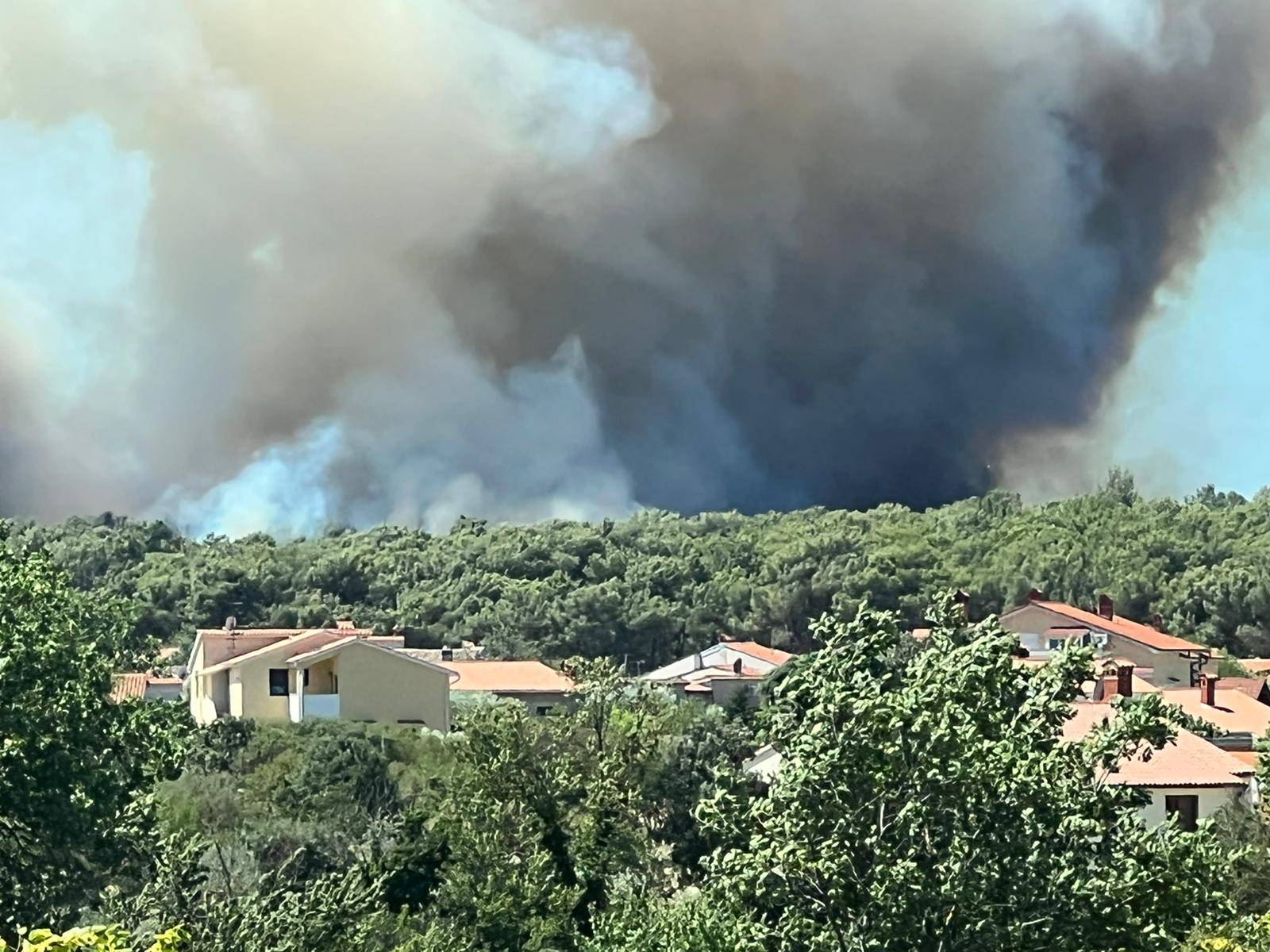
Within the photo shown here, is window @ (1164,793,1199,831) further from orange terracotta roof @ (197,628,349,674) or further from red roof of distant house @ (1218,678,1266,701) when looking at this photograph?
orange terracotta roof @ (197,628,349,674)

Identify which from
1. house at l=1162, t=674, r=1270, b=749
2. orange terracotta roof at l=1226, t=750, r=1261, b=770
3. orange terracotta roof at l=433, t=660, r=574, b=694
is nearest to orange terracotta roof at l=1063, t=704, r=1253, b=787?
orange terracotta roof at l=1226, t=750, r=1261, b=770

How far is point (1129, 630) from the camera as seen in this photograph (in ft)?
222

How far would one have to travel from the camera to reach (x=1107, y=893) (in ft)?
39.4

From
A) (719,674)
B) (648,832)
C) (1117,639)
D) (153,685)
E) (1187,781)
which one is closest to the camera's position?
(1187,781)

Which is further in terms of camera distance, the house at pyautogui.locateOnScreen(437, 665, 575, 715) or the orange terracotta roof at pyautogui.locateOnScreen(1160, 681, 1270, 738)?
the house at pyautogui.locateOnScreen(437, 665, 575, 715)

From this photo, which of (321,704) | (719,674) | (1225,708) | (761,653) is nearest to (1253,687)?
(1225,708)

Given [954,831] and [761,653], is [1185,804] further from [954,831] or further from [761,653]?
→ [761,653]

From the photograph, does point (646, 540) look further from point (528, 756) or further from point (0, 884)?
point (0, 884)

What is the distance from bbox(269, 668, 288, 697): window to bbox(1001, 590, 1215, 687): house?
2181 centimetres

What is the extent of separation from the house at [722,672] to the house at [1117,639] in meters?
7.34

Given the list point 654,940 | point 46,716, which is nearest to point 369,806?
point 46,716

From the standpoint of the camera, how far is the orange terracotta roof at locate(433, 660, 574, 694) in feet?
188

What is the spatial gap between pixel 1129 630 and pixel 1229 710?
872 inches

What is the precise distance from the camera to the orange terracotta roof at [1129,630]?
65.0 metres
